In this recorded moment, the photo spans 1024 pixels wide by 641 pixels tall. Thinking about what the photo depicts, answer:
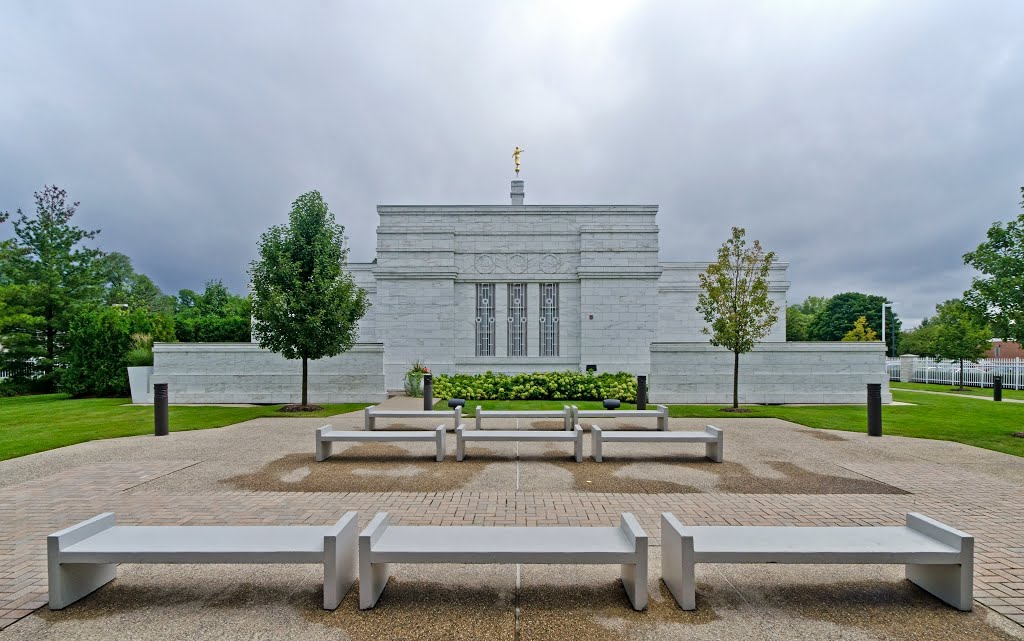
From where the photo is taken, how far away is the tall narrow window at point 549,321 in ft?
77.3

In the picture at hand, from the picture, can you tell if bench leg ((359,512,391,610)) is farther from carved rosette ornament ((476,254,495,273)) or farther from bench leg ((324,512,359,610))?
carved rosette ornament ((476,254,495,273))

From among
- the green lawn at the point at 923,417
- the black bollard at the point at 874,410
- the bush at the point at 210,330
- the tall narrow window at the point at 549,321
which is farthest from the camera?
the bush at the point at 210,330

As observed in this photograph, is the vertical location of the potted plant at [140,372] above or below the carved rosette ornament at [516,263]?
below

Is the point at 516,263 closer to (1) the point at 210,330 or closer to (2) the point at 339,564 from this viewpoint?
(1) the point at 210,330

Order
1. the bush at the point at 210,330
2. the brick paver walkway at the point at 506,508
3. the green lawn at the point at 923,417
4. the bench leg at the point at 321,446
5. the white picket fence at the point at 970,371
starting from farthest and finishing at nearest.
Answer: the white picket fence at the point at 970,371 → the bush at the point at 210,330 → the green lawn at the point at 923,417 → the bench leg at the point at 321,446 → the brick paver walkway at the point at 506,508

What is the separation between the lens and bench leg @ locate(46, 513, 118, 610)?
3.84 m

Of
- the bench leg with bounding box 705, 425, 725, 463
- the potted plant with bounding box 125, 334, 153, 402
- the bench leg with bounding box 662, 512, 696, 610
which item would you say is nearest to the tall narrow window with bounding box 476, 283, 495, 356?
the potted plant with bounding box 125, 334, 153, 402

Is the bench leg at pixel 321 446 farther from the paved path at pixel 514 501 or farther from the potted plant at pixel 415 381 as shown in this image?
the potted plant at pixel 415 381

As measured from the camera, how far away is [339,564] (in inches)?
156

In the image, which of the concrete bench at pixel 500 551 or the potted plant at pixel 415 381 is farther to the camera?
the potted plant at pixel 415 381

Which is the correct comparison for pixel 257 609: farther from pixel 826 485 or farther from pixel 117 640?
pixel 826 485

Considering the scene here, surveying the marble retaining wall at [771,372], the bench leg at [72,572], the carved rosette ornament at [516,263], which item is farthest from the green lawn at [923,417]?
the bench leg at [72,572]

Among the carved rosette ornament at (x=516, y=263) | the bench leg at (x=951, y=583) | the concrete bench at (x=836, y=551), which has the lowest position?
the bench leg at (x=951, y=583)

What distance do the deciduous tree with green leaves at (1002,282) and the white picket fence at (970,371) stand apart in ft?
51.4
